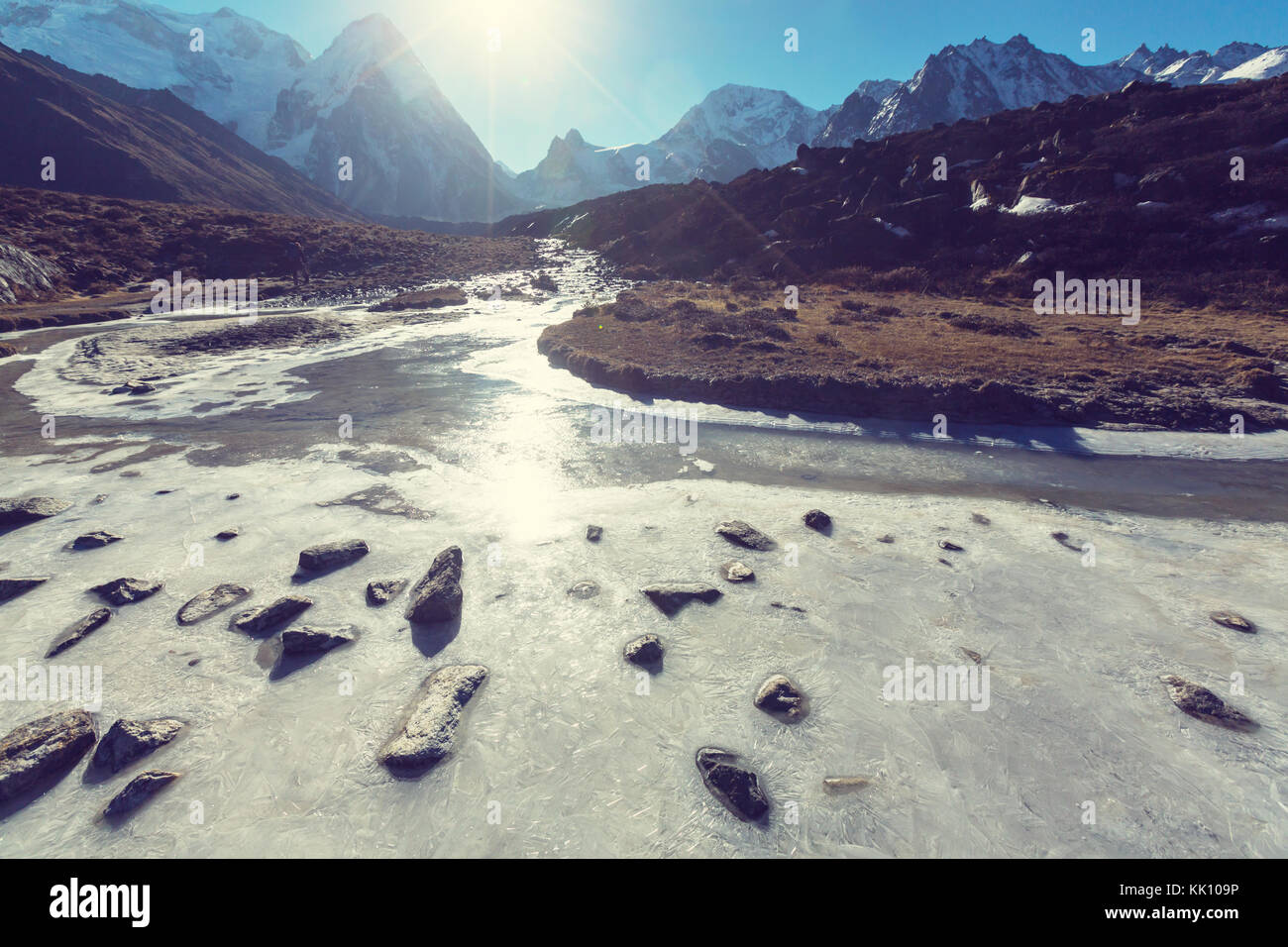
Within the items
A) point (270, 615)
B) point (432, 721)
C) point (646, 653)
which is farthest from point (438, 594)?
point (646, 653)

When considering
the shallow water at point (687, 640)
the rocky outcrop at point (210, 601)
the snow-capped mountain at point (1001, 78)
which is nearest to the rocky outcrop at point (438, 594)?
the shallow water at point (687, 640)

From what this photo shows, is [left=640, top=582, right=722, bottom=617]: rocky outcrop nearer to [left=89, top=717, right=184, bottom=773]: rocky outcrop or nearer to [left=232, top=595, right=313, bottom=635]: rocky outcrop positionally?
[left=232, top=595, right=313, bottom=635]: rocky outcrop

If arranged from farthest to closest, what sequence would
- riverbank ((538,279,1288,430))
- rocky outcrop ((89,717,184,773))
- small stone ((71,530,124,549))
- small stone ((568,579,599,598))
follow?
1. riverbank ((538,279,1288,430))
2. small stone ((71,530,124,549))
3. small stone ((568,579,599,598))
4. rocky outcrop ((89,717,184,773))

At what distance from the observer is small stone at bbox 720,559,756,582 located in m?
8.15

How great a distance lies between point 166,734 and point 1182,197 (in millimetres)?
46448

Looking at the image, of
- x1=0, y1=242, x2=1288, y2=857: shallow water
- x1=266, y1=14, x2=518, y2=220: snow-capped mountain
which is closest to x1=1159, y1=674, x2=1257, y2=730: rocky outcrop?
x1=0, y1=242, x2=1288, y2=857: shallow water

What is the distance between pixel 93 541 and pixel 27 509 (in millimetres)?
2118

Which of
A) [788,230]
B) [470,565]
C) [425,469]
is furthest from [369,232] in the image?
[470,565]

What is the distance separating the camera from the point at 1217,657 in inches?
256

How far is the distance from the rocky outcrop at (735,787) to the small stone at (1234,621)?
685 cm

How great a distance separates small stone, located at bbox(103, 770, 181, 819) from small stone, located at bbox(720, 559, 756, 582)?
667cm

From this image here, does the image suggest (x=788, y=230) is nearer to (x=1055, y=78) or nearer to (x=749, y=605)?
(x=749, y=605)

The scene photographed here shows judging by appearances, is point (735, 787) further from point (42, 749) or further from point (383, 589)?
point (42, 749)

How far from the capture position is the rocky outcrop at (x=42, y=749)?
4.93 m
